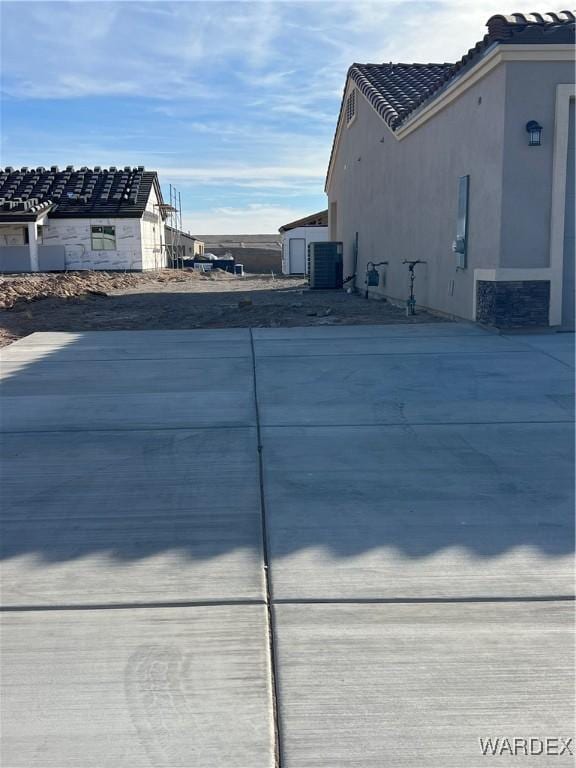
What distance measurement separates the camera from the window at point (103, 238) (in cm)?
4256

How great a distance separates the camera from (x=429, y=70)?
2336 centimetres

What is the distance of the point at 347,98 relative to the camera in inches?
1058

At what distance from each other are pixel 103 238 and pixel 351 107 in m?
21.1

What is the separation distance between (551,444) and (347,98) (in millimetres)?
23668

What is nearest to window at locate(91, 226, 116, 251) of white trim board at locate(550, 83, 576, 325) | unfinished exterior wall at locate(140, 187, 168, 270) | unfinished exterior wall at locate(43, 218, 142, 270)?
unfinished exterior wall at locate(43, 218, 142, 270)

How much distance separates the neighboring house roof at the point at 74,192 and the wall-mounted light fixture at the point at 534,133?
33923 mm

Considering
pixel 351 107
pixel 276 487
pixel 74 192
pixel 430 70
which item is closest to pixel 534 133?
pixel 276 487

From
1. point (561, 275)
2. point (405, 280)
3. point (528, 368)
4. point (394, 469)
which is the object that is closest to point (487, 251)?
point (561, 275)

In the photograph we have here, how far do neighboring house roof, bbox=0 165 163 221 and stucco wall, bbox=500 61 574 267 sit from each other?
33779mm

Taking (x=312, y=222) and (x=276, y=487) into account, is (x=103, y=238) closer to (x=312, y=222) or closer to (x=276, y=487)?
(x=312, y=222)

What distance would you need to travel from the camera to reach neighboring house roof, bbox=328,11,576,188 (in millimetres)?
10633

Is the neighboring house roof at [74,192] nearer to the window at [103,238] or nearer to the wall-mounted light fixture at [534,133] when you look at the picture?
the window at [103,238]

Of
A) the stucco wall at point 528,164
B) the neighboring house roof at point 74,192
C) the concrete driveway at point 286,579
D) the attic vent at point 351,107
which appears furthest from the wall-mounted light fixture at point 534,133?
the neighboring house roof at point 74,192

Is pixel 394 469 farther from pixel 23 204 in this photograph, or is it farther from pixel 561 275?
pixel 23 204
